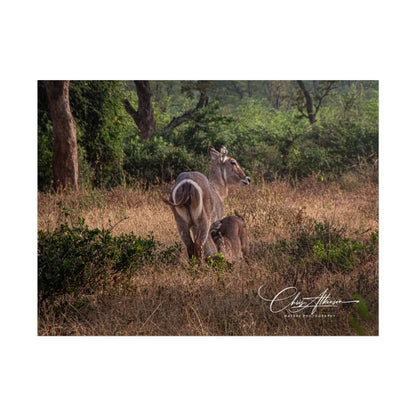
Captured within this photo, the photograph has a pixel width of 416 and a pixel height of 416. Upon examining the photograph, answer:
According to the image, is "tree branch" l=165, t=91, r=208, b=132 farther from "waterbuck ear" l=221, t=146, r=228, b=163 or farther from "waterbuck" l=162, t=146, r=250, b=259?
"waterbuck" l=162, t=146, r=250, b=259

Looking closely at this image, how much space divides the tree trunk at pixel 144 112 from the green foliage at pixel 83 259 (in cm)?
188

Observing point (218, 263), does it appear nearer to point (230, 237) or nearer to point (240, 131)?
point (230, 237)

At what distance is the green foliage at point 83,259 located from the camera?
5586mm

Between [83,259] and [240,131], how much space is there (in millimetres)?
2649

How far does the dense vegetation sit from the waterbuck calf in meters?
0.80

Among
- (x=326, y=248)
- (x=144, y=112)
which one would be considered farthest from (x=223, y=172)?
(x=144, y=112)

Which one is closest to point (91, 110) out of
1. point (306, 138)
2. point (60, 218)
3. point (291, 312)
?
point (60, 218)

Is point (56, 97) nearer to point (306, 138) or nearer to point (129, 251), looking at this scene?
point (129, 251)

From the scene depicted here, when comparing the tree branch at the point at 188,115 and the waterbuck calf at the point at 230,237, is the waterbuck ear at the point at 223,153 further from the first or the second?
the waterbuck calf at the point at 230,237

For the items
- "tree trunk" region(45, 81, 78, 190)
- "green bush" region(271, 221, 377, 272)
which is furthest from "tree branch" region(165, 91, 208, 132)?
"green bush" region(271, 221, 377, 272)

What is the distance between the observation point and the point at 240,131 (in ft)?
23.5

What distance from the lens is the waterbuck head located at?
7035 mm

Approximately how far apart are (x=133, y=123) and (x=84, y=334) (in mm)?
3941

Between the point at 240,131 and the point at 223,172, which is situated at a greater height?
the point at 240,131
